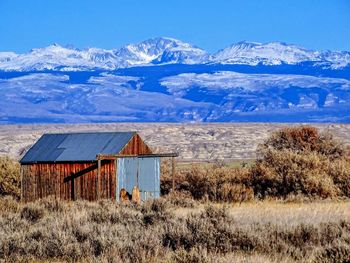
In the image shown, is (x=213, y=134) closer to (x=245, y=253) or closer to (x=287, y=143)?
(x=287, y=143)

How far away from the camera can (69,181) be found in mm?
27797

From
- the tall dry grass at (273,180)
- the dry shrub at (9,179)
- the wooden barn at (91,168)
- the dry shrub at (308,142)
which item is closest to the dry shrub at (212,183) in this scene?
the tall dry grass at (273,180)

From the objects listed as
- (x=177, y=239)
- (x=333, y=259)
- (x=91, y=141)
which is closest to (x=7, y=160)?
(x=91, y=141)

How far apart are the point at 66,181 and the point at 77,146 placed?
4.39 feet

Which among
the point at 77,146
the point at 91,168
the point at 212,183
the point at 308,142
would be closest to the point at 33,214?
the point at 91,168

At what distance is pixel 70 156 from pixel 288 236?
15478mm

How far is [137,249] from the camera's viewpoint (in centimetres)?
1196

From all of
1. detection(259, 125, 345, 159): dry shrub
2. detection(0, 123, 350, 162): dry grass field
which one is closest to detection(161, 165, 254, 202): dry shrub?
detection(259, 125, 345, 159): dry shrub

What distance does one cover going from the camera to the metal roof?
2756 cm

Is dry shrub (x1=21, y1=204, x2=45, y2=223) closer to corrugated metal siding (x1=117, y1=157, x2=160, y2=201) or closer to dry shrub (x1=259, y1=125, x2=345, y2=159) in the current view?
corrugated metal siding (x1=117, y1=157, x2=160, y2=201)

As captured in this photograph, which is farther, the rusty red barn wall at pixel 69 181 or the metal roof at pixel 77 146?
the metal roof at pixel 77 146

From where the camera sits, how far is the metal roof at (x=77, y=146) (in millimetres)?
27561

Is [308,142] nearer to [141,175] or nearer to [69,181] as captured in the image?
[141,175]

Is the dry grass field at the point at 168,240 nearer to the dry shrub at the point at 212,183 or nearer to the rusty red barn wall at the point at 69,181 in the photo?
the rusty red barn wall at the point at 69,181
